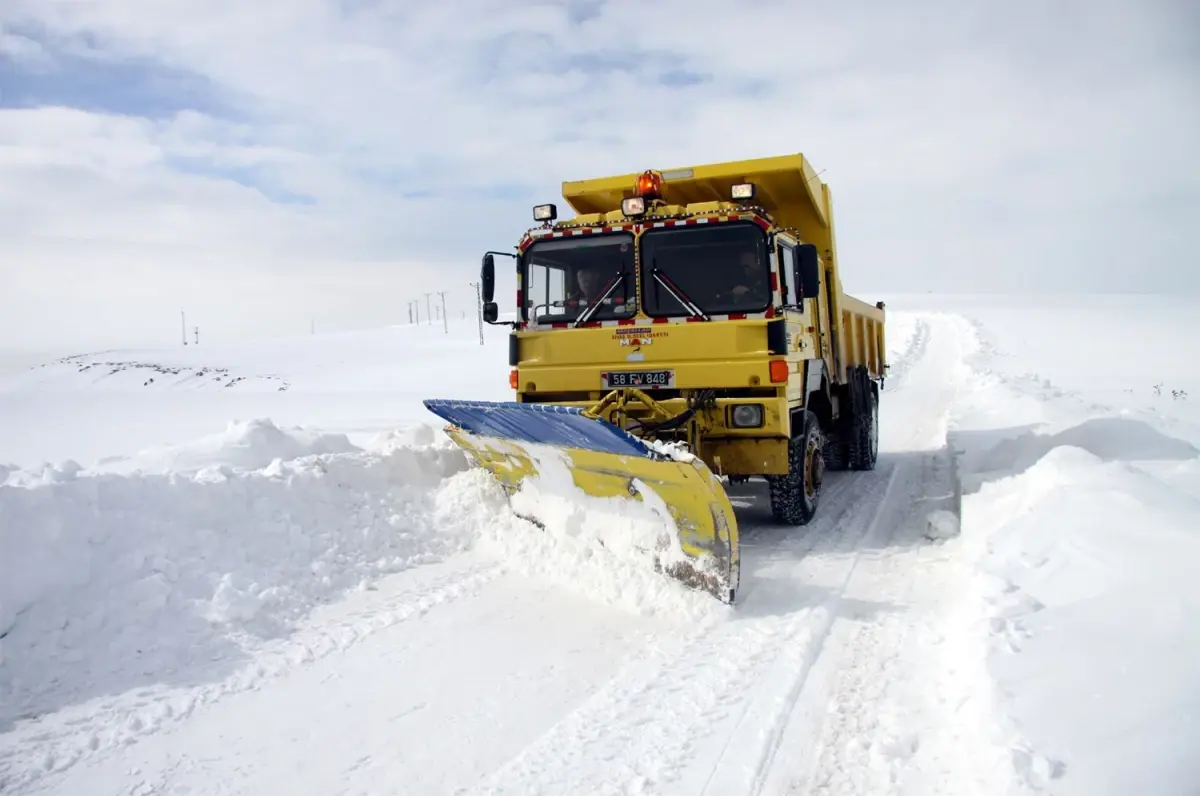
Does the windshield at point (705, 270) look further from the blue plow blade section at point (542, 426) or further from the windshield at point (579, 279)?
the blue plow blade section at point (542, 426)

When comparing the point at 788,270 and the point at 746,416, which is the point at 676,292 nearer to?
the point at 788,270

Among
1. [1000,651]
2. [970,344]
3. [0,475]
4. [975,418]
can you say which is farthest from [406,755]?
[970,344]

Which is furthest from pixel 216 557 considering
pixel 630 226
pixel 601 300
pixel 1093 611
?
pixel 1093 611

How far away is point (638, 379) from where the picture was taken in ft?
21.0

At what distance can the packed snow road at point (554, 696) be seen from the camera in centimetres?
318

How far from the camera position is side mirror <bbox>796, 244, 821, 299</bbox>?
6.50m

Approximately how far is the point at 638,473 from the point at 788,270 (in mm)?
2439

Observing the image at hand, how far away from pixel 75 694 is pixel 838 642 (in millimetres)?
3820

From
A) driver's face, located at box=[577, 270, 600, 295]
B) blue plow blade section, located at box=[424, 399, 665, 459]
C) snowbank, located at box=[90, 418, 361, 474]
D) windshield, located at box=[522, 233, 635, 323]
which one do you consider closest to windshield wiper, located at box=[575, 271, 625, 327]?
windshield, located at box=[522, 233, 635, 323]

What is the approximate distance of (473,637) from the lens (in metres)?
4.60

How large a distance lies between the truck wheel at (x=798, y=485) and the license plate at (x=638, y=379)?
1099 millimetres

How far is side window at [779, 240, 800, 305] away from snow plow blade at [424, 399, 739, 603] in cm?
198

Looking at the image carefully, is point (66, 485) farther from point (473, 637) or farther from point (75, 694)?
point (473, 637)

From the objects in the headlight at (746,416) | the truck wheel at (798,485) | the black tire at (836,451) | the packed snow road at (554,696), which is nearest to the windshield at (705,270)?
the headlight at (746,416)
